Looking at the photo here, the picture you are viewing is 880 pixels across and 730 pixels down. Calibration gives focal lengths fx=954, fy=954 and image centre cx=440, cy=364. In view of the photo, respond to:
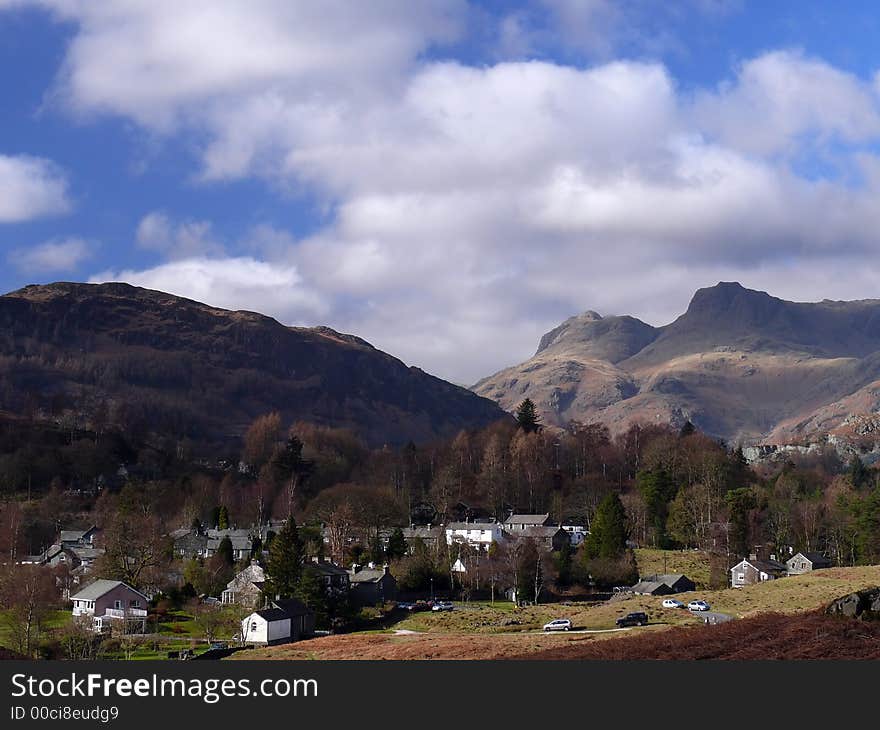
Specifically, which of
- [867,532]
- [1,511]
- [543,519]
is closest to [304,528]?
[543,519]

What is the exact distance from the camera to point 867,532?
86.9 meters

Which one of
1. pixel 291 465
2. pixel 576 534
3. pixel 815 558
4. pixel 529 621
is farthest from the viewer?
pixel 291 465

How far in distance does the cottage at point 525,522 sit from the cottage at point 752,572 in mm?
26599

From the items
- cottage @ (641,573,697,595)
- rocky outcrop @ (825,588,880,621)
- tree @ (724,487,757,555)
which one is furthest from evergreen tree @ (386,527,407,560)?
rocky outcrop @ (825,588,880,621)

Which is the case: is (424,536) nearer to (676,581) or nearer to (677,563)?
(677,563)

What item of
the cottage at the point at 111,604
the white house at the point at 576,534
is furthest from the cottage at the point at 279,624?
the white house at the point at 576,534

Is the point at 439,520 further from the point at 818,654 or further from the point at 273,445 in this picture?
the point at 818,654

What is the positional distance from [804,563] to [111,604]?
60.0 meters

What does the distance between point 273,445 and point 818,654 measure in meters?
144

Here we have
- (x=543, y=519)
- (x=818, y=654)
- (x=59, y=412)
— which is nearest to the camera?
(x=818, y=654)

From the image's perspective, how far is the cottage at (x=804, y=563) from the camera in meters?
86.6

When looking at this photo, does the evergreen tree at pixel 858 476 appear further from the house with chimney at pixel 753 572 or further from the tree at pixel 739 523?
the house with chimney at pixel 753 572

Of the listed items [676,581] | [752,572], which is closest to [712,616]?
[676,581]

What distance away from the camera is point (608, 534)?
289ft
